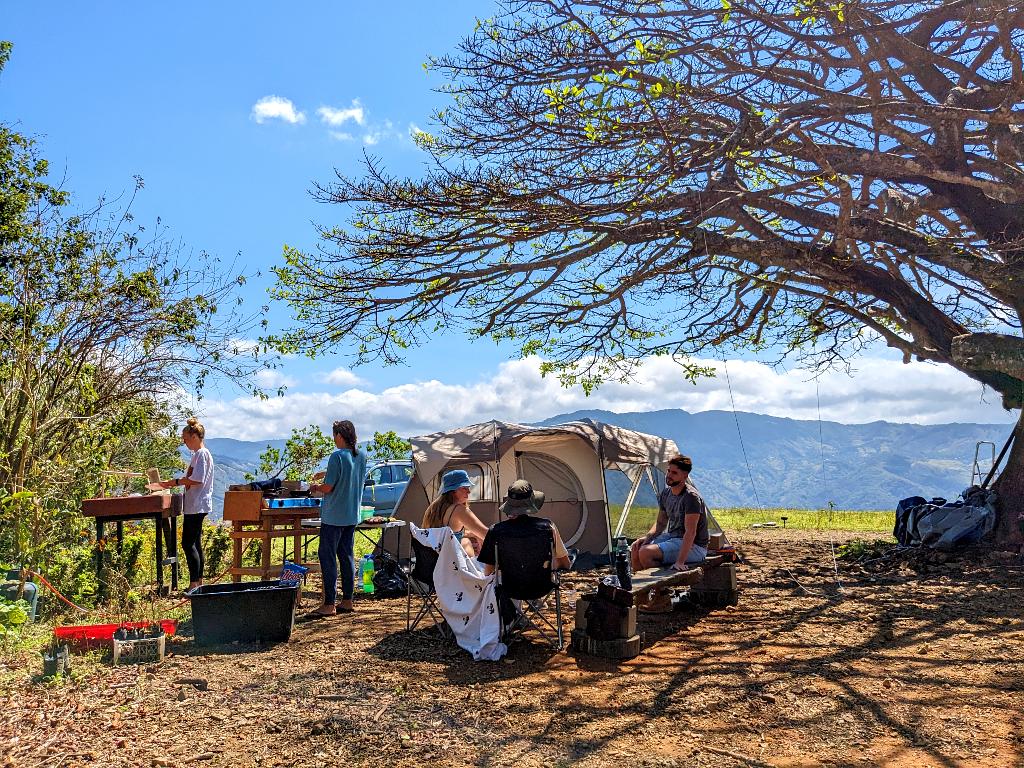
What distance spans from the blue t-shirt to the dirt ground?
918mm

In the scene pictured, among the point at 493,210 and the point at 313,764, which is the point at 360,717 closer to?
the point at 313,764

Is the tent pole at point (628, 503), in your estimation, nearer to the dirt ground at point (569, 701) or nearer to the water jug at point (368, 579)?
the water jug at point (368, 579)

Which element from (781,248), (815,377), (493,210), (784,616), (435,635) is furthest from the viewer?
(815,377)

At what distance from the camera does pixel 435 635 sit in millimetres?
6547

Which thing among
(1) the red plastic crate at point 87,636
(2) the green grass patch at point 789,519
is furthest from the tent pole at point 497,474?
(1) the red plastic crate at point 87,636

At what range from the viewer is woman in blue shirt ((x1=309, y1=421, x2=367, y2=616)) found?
7.08 metres

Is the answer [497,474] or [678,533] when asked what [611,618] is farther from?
[497,474]

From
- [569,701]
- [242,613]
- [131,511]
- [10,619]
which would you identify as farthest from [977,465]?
[10,619]

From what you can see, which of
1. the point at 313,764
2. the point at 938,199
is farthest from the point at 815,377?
the point at 313,764

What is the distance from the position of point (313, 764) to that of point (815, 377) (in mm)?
11167

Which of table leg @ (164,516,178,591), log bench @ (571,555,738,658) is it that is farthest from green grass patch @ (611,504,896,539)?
table leg @ (164,516,178,591)

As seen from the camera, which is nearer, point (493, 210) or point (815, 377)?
point (493, 210)

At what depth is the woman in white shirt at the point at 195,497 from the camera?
7.90 m

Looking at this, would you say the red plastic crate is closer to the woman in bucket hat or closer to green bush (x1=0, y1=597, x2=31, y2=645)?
green bush (x1=0, y1=597, x2=31, y2=645)
